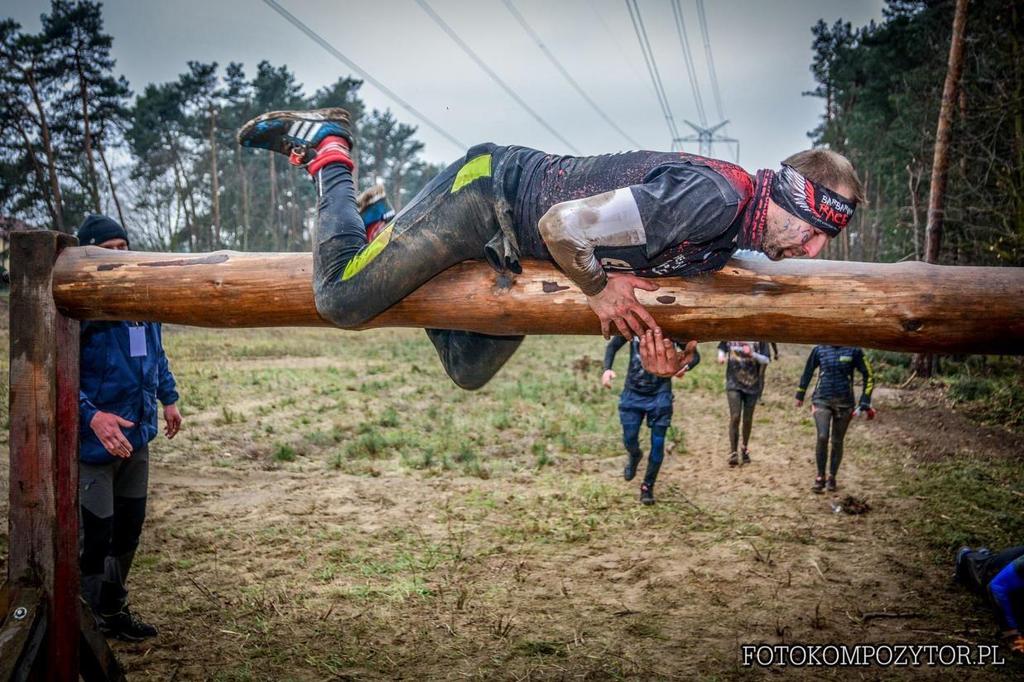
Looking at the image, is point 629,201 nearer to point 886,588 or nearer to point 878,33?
point 886,588

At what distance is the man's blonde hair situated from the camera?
262cm

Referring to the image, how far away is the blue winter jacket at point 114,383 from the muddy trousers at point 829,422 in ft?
23.2

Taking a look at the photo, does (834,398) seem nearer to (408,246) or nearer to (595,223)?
(595,223)

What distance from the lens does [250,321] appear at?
3148mm

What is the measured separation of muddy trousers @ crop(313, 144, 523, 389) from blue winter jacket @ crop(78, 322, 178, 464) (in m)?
1.99

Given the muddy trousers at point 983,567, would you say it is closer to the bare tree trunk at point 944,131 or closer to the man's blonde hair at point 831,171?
the man's blonde hair at point 831,171

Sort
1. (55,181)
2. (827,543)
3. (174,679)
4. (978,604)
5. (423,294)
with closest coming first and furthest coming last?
1. (423,294)
2. (174,679)
3. (978,604)
4. (827,543)
5. (55,181)

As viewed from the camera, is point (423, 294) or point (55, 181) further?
point (55, 181)

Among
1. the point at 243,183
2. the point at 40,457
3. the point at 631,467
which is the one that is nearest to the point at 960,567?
the point at 631,467

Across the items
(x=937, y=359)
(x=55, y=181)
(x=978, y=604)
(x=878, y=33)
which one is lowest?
(x=978, y=604)

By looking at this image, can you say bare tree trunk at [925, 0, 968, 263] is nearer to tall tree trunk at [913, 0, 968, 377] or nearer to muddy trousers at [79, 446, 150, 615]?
tall tree trunk at [913, 0, 968, 377]

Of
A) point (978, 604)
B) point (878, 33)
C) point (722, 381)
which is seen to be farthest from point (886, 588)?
point (878, 33)

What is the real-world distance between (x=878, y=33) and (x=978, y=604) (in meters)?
30.5

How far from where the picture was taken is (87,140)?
28.0 metres
